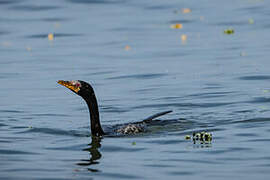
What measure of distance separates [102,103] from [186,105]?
169 centimetres

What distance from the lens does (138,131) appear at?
38.3ft

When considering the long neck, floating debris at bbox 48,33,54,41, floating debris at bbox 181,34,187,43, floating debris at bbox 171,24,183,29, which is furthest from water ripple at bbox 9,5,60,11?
the long neck

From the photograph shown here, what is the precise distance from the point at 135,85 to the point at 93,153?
21.4 ft

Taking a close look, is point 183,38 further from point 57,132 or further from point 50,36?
point 57,132

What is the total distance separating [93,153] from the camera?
33.5ft

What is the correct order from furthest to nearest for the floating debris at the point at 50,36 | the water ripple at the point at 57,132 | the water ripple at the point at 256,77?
the floating debris at the point at 50,36 < the water ripple at the point at 256,77 < the water ripple at the point at 57,132

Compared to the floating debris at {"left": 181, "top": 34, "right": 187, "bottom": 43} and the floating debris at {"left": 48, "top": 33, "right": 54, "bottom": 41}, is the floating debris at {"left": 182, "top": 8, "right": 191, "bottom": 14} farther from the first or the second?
the floating debris at {"left": 48, "top": 33, "right": 54, "bottom": 41}

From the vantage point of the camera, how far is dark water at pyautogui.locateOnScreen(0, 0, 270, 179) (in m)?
9.48

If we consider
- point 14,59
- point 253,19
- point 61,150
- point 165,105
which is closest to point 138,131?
point 61,150

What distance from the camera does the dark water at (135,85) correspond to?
31.1 ft

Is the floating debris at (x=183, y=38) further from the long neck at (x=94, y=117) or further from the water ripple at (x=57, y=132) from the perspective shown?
the long neck at (x=94, y=117)

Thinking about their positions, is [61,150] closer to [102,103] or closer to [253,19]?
[102,103]

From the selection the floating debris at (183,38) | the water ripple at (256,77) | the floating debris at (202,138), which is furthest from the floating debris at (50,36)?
the floating debris at (202,138)

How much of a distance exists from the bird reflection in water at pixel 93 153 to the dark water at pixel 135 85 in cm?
3
